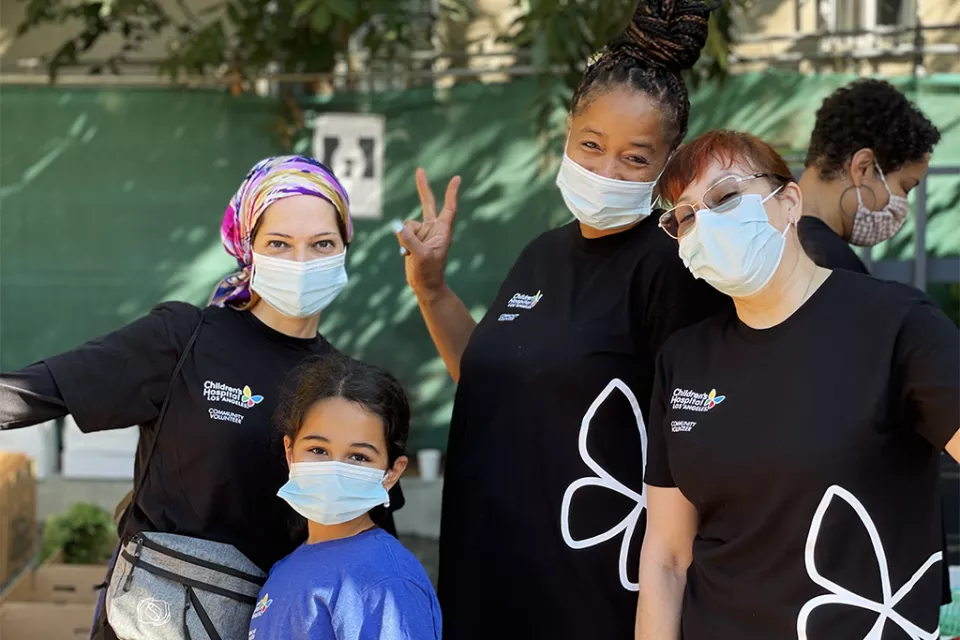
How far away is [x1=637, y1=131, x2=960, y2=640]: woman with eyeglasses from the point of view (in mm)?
1759

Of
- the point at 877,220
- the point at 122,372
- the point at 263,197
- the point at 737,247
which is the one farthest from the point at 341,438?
the point at 877,220

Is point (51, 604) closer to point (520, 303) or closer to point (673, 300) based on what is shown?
point (520, 303)

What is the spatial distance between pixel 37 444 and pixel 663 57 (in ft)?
16.6

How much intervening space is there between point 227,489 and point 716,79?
14.7 ft

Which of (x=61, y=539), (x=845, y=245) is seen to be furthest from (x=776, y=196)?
(x=61, y=539)

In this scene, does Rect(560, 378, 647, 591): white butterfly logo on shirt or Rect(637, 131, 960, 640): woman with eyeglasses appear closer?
Rect(637, 131, 960, 640): woman with eyeglasses

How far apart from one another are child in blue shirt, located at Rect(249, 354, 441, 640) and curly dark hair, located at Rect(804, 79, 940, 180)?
1466 mm

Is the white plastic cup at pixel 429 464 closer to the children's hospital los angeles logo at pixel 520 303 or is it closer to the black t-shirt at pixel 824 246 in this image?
the black t-shirt at pixel 824 246

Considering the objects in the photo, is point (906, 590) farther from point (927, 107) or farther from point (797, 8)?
point (797, 8)

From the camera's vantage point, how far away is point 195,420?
228 centimetres

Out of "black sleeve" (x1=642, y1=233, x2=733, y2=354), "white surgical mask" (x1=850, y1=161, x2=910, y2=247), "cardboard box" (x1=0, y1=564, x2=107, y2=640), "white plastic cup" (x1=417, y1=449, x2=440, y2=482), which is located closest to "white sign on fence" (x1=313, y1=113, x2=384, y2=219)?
"white plastic cup" (x1=417, y1=449, x2=440, y2=482)

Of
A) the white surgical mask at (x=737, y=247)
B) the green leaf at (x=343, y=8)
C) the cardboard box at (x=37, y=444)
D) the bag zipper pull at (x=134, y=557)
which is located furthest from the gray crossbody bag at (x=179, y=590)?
the cardboard box at (x=37, y=444)

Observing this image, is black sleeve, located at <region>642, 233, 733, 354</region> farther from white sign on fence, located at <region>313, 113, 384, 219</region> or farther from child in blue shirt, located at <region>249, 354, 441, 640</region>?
white sign on fence, located at <region>313, 113, 384, 219</region>

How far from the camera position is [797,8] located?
25.6 feet
